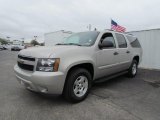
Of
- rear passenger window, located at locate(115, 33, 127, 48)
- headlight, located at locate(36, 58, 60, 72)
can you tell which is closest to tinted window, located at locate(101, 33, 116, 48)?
rear passenger window, located at locate(115, 33, 127, 48)

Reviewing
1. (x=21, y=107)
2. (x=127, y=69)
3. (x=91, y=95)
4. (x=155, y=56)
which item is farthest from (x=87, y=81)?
(x=155, y=56)

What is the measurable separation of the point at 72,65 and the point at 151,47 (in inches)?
289

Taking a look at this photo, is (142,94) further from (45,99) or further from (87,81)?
(45,99)

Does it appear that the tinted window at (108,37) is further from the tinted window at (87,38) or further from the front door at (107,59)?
the tinted window at (87,38)

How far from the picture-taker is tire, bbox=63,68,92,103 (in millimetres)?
3658

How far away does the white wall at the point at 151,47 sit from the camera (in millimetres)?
9164

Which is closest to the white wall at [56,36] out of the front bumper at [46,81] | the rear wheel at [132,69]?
the rear wheel at [132,69]

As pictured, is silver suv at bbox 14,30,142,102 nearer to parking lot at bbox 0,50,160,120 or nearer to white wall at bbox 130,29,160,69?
parking lot at bbox 0,50,160,120

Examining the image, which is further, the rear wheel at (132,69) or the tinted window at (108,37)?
the rear wheel at (132,69)

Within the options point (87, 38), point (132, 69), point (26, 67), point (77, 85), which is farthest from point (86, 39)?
point (132, 69)

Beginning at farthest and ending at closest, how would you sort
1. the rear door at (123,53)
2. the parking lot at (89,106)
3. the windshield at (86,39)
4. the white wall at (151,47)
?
the white wall at (151,47) < the rear door at (123,53) < the windshield at (86,39) < the parking lot at (89,106)

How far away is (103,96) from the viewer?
440cm

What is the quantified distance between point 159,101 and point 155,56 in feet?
18.9

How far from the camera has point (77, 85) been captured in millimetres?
3938
